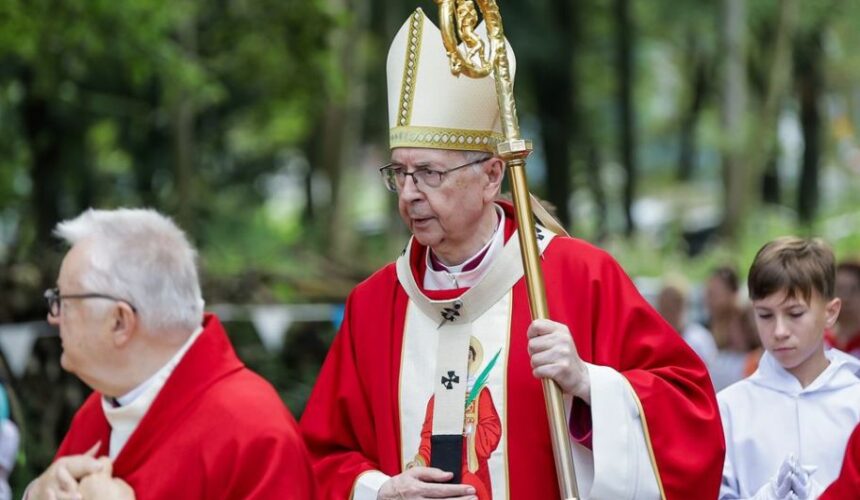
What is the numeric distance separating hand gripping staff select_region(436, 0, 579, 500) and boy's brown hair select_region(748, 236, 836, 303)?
1.22 meters

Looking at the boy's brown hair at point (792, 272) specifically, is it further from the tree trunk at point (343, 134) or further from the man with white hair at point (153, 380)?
the tree trunk at point (343, 134)

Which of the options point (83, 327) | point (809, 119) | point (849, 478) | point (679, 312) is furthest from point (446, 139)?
point (809, 119)

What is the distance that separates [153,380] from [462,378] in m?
0.93

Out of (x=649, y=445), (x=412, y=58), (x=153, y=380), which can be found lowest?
(x=649, y=445)

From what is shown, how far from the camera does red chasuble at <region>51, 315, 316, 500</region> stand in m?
4.07

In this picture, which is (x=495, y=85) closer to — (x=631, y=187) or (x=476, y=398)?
(x=476, y=398)

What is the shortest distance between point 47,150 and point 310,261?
357cm

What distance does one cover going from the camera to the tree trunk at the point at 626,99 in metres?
24.5

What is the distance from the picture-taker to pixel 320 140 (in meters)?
27.9

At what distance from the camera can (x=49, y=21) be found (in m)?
10.9

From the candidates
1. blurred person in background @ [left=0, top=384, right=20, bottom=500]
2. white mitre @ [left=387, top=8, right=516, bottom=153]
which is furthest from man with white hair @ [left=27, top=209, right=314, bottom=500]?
blurred person in background @ [left=0, top=384, right=20, bottom=500]

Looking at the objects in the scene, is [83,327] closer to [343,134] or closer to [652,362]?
[652,362]

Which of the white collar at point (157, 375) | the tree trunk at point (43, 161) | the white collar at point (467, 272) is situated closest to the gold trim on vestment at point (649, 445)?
the white collar at point (467, 272)

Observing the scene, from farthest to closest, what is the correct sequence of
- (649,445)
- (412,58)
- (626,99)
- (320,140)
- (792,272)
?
(320,140)
(626,99)
(792,272)
(412,58)
(649,445)
